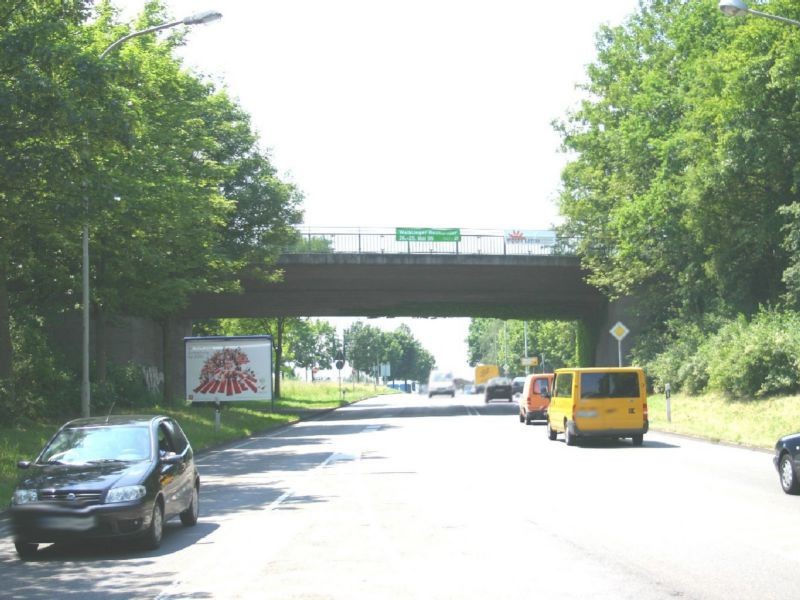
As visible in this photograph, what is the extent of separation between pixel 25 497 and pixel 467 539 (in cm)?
457

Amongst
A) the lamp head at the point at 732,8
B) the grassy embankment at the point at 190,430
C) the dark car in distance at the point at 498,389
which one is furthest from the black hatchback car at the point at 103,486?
the dark car in distance at the point at 498,389

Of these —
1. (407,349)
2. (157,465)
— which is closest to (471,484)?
(157,465)

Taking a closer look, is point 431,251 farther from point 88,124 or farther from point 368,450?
point 88,124

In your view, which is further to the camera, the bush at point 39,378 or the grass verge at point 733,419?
the bush at point 39,378

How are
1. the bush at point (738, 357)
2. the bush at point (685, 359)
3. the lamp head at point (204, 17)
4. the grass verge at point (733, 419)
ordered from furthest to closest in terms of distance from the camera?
the bush at point (685, 359)
the bush at point (738, 357)
the grass verge at point (733, 419)
the lamp head at point (204, 17)

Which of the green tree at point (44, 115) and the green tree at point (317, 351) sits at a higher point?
the green tree at point (44, 115)

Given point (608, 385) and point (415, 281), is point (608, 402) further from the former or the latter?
point (415, 281)

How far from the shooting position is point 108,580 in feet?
29.2

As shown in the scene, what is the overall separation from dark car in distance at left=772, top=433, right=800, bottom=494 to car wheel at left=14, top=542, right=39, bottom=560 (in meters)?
9.70

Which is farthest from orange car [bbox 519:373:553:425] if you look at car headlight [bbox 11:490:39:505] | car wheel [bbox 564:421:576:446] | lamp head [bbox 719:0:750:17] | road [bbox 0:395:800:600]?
car headlight [bbox 11:490:39:505]

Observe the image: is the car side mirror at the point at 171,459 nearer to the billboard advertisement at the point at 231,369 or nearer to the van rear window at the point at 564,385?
the van rear window at the point at 564,385

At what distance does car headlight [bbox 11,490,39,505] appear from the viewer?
1031 cm

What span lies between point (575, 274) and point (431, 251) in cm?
825

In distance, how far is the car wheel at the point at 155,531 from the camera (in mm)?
10484
